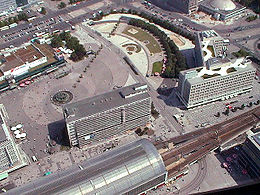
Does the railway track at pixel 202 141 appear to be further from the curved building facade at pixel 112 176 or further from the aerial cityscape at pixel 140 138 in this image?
the curved building facade at pixel 112 176

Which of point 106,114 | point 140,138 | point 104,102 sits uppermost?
point 104,102

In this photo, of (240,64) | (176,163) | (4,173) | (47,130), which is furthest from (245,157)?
(4,173)

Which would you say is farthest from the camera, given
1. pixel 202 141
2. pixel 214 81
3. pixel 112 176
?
pixel 214 81

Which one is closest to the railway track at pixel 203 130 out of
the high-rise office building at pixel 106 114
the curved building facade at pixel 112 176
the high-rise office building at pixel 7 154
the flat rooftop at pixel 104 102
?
the high-rise office building at pixel 106 114

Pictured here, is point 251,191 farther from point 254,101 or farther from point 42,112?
point 42,112

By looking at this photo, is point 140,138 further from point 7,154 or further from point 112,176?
point 7,154

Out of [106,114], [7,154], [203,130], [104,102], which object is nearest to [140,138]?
[106,114]

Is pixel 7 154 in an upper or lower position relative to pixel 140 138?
upper
